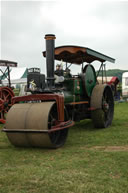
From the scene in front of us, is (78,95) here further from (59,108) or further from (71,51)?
(59,108)

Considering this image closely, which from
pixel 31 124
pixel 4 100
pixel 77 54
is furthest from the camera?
pixel 4 100

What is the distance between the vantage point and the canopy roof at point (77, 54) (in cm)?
601

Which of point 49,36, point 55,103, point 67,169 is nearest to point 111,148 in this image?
point 55,103

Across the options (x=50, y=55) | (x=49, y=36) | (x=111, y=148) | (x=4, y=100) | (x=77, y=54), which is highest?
(x=49, y=36)

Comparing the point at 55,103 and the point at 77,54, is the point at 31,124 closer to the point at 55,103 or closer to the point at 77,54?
the point at 55,103

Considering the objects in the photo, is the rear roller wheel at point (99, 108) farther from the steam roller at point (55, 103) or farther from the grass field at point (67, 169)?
the grass field at point (67, 169)

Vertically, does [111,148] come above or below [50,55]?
Answer: below

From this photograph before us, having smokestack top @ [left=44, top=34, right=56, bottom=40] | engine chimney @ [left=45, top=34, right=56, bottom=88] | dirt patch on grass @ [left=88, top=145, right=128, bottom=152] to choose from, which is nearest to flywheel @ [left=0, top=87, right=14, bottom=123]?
engine chimney @ [left=45, top=34, right=56, bottom=88]

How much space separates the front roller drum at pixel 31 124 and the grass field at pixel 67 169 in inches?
6.2

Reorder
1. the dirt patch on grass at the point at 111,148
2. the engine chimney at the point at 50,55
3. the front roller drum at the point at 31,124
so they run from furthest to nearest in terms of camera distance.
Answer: the engine chimney at the point at 50,55 → the dirt patch on grass at the point at 111,148 → the front roller drum at the point at 31,124

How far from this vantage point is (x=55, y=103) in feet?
14.5

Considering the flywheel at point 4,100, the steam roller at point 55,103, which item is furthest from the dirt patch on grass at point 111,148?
the flywheel at point 4,100

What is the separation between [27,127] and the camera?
412cm

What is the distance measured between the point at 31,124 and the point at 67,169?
47.0 inches
